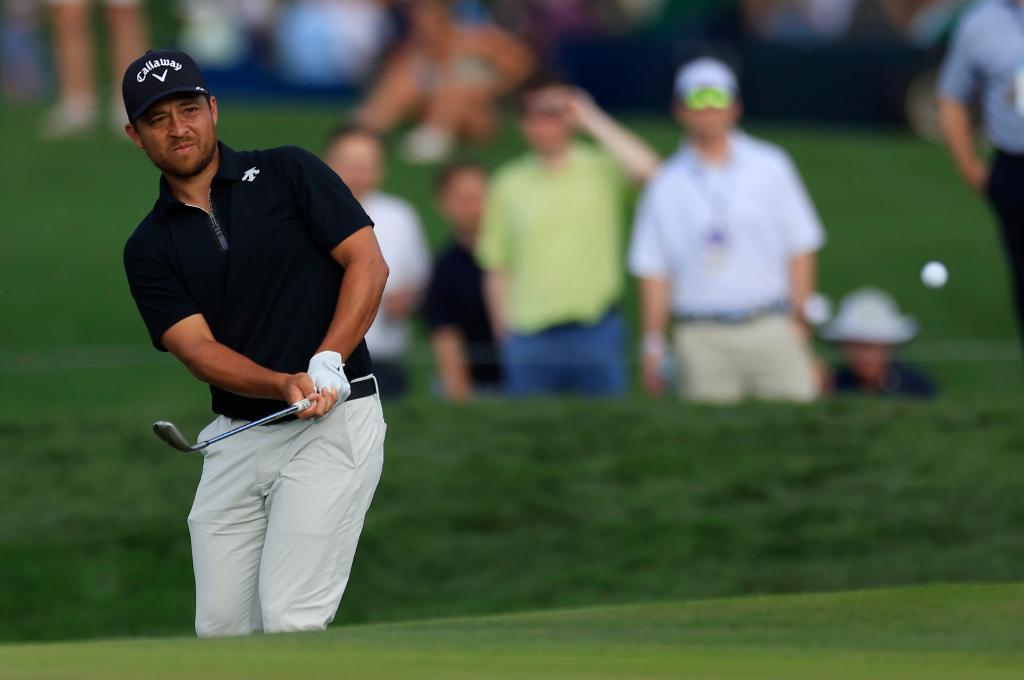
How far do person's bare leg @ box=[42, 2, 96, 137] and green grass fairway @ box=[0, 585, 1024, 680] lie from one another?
11.0 metres

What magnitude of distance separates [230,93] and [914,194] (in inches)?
276

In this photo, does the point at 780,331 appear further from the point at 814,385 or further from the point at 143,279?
the point at 143,279

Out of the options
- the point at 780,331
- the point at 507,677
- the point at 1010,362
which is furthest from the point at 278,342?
the point at 1010,362

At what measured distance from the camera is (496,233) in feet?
35.8

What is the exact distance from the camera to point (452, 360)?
11320 millimetres

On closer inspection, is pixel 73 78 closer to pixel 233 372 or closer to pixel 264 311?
pixel 264 311

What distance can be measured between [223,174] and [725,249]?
445cm

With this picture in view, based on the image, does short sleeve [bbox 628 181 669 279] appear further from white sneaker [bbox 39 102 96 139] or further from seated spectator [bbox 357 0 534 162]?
white sneaker [bbox 39 102 96 139]

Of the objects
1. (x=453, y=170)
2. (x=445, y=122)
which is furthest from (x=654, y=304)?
(x=445, y=122)

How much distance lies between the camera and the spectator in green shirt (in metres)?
10.8

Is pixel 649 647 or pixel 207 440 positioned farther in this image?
pixel 207 440

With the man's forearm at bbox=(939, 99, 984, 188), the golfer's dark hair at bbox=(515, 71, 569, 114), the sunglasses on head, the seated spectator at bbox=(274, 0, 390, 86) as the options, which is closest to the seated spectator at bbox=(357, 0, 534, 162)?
the seated spectator at bbox=(274, 0, 390, 86)

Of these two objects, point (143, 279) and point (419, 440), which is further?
point (419, 440)

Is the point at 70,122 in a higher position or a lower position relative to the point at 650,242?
higher
